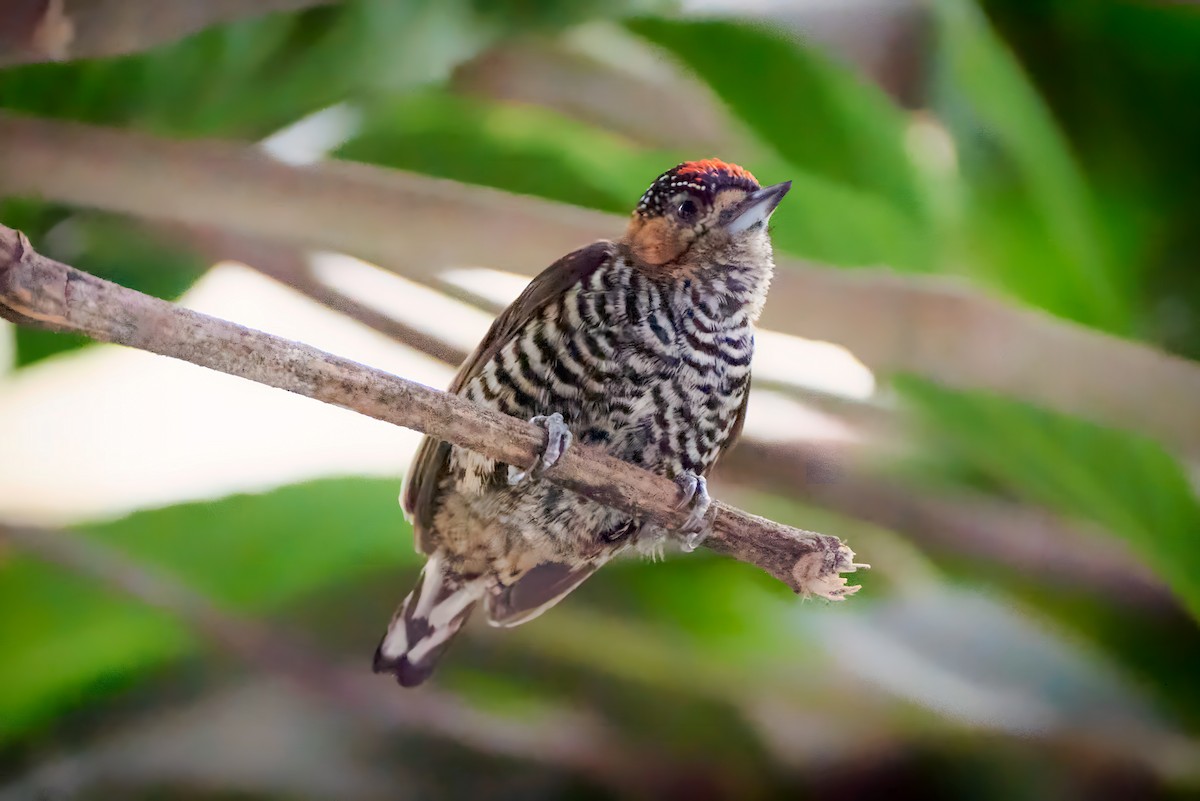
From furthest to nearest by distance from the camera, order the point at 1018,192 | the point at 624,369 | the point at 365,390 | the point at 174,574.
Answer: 1. the point at 1018,192
2. the point at 174,574
3. the point at 624,369
4. the point at 365,390

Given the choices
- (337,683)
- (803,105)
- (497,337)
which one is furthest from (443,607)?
(803,105)

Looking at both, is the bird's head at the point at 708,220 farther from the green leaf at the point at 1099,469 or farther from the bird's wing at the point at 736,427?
the green leaf at the point at 1099,469

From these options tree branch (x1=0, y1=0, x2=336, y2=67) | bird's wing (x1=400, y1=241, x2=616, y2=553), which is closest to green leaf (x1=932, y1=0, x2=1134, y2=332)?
bird's wing (x1=400, y1=241, x2=616, y2=553)

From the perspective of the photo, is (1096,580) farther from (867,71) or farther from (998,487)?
(867,71)

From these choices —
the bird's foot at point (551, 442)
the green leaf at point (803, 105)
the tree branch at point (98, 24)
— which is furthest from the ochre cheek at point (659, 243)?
the tree branch at point (98, 24)

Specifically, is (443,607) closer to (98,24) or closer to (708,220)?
(708,220)

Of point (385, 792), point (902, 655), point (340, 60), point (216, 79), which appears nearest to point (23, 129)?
point (216, 79)

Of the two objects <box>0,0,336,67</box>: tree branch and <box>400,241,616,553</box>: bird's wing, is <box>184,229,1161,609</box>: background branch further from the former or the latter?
<box>0,0,336,67</box>: tree branch
